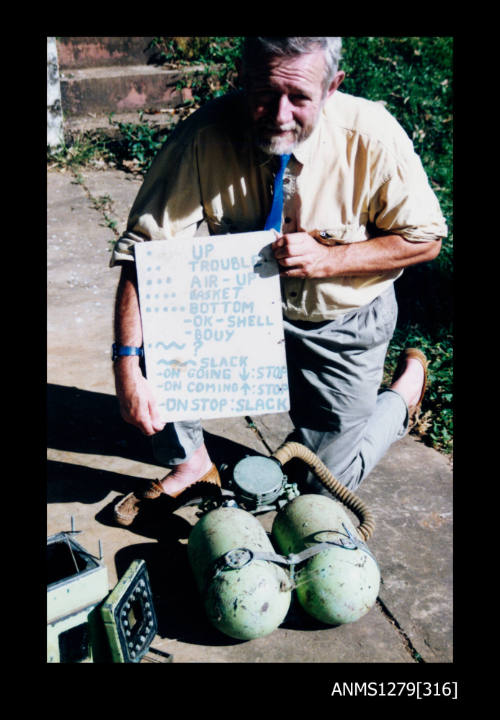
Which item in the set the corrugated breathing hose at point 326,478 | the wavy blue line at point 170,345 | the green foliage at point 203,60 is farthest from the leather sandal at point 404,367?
the green foliage at point 203,60

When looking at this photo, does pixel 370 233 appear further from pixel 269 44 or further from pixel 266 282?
pixel 269 44

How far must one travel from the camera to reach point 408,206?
2.46 meters

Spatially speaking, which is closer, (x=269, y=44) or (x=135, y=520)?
(x=269, y=44)

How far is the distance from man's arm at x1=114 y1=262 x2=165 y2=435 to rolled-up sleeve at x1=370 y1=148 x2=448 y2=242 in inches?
36.8

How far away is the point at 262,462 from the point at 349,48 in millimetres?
6041

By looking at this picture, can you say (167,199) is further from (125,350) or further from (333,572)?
(333,572)

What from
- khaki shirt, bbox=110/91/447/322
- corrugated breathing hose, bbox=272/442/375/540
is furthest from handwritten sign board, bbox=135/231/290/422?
corrugated breathing hose, bbox=272/442/375/540

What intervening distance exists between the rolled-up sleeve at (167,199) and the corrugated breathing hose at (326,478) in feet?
3.10

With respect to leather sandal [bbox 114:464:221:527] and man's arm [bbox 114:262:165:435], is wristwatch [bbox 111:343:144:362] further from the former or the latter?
leather sandal [bbox 114:464:221:527]

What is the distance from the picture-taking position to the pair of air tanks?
2125mm

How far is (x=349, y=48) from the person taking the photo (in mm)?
7242

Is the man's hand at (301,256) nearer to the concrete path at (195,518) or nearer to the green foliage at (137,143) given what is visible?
the concrete path at (195,518)

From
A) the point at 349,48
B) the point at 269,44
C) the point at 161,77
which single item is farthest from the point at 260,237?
the point at 349,48
